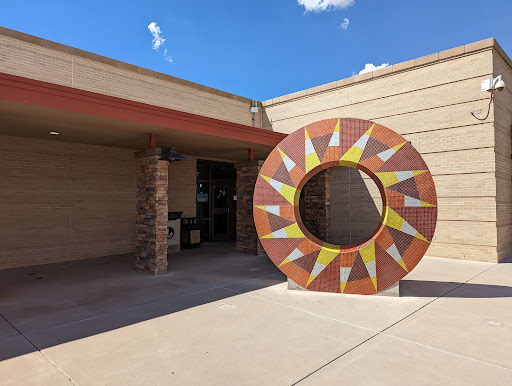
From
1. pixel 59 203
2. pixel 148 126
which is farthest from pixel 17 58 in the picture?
pixel 148 126

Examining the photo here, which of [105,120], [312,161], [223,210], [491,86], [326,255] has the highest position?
[491,86]

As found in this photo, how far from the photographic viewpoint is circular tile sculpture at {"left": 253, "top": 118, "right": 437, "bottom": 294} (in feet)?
19.3

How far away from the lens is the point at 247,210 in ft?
34.7

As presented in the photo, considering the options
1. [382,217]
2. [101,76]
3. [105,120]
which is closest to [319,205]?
[382,217]

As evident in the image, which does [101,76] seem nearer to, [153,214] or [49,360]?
[153,214]

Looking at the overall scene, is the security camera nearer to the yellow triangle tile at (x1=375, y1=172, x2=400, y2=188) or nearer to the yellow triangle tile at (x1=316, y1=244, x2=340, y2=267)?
the yellow triangle tile at (x1=375, y1=172, x2=400, y2=188)

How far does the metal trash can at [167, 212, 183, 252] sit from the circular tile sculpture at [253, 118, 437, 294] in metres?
5.39

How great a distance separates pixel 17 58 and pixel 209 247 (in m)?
7.93

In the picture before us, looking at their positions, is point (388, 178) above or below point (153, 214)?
above

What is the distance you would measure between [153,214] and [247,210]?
3540 millimetres

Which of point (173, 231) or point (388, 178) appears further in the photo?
point (173, 231)

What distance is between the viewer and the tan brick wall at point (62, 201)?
27.9 ft

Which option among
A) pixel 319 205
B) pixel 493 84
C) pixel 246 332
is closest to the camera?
pixel 246 332

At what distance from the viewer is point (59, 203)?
30.6 feet
